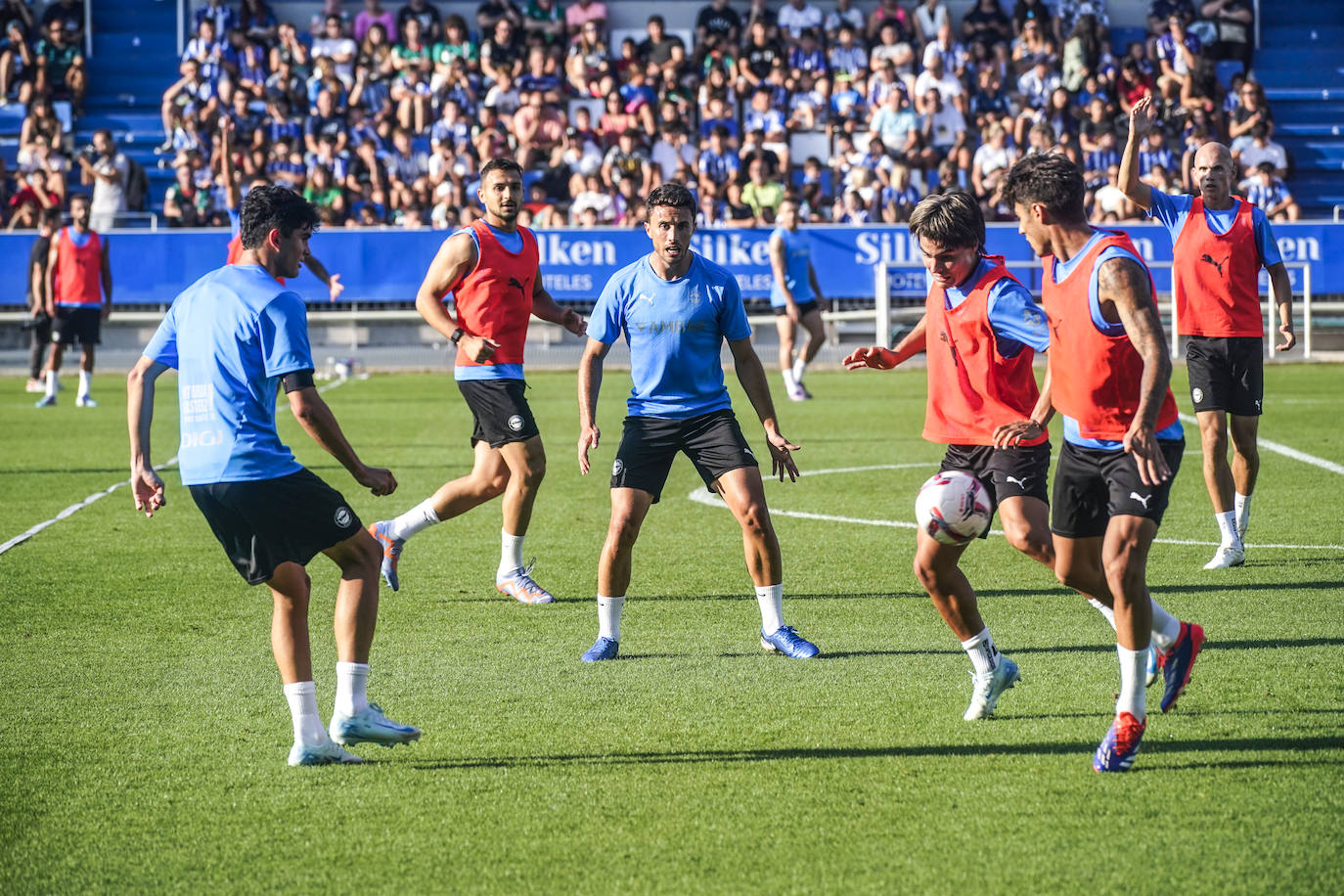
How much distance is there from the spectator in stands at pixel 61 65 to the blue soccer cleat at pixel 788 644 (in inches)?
1103

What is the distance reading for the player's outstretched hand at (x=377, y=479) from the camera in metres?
5.18

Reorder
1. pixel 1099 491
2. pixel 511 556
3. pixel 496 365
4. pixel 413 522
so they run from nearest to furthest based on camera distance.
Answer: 1. pixel 1099 491
2. pixel 511 556
3. pixel 496 365
4. pixel 413 522

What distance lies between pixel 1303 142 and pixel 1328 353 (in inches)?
280

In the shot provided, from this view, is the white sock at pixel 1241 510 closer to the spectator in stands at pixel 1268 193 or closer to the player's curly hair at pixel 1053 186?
the player's curly hair at pixel 1053 186

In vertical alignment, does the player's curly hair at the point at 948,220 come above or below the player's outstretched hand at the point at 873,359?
above

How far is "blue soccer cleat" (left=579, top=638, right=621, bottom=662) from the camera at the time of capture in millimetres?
6742

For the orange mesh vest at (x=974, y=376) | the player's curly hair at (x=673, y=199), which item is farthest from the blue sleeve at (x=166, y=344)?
the orange mesh vest at (x=974, y=376)

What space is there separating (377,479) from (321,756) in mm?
950

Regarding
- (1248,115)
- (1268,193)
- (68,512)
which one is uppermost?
(1248,115)

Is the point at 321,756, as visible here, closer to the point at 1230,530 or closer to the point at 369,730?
the point at 369,730

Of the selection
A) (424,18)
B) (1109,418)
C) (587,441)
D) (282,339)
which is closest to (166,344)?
(282,339)

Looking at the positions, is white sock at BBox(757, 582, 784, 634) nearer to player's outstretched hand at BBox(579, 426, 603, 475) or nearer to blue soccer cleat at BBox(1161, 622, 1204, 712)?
player's outstretched hand at BBox(579, 426, 603, 475)

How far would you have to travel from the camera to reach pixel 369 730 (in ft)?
17.4

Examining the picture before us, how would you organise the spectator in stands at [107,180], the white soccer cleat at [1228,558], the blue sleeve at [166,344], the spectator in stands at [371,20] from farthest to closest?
1. the spectator in stands at [371,20]
2. the spectator in stands at [107,180]
3. the white soccer cleat at [1228,558]
4. the blue sleeve at [166,344]
